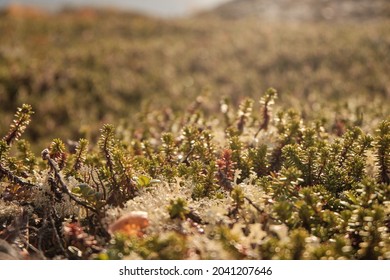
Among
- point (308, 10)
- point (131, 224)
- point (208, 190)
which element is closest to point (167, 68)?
point (208, 190)

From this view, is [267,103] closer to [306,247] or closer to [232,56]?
[306,247]


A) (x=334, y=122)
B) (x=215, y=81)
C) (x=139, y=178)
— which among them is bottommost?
(x=215, y=81)

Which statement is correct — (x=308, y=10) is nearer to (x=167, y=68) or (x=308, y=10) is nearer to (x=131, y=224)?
(x=167, y=68)

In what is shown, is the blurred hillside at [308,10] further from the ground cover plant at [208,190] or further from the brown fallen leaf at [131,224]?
the brown fallen leaf at [131,224]

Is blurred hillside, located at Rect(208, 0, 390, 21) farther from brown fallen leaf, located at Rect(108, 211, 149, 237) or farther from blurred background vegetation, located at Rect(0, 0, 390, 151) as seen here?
brown fallen leaf, located at Rect(108, 211, 149, 237)

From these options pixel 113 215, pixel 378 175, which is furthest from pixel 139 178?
pixel 378 175

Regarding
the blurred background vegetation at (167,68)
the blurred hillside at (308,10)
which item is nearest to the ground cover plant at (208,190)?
the blurred background vegetation at (167,68)

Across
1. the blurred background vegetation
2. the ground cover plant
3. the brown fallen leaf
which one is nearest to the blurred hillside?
the blurred background vegetation
